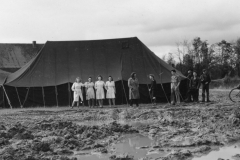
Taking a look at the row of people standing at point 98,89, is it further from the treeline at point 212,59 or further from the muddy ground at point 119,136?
the treeline at point 212,59

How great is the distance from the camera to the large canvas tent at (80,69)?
15.9 meters

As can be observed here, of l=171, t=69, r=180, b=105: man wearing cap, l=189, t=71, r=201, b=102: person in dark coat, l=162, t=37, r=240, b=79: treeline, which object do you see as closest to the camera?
l=171, t=69, r=180, b=105: man wearing cap

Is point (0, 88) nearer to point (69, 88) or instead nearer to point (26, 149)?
point (69, 88)

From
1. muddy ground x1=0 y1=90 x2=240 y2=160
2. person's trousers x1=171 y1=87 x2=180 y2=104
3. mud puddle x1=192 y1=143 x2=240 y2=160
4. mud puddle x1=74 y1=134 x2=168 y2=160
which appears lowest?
mud puddle x1=192 y1=143 x2=240 y2=160

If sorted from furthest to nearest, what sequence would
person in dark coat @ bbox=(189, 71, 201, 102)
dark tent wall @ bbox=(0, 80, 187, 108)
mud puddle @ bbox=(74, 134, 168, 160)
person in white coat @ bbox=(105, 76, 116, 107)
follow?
1. dark tent wall @ bbox=(0, 80, 187, 108)
2. person in white coat @ bbox=(105, 76, 116, 107)
3. person in dark coat @ bbox=(189, 71, 201, 102)
4. mud puddle @ bbox=(74, 134, 168, 160)

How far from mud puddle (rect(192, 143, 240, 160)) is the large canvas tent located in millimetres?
9576

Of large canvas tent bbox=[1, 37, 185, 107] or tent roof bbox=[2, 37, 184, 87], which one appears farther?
tent roof bbox=[2, 37, 184, 87]

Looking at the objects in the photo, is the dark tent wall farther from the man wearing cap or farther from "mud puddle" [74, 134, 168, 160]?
"mud puddle" [74, 134, 168, 160]

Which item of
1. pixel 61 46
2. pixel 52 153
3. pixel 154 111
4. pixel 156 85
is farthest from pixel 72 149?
pixel 61 46

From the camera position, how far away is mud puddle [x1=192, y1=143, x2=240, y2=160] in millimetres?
5598

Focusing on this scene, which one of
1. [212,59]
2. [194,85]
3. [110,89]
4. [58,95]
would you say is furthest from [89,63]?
[212,59]

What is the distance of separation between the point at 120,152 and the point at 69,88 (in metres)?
9.99

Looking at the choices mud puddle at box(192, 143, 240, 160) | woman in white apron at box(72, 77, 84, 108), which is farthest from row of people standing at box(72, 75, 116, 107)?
mud puddle at box(192, 143, 240, 160)

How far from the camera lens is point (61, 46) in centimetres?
1720
